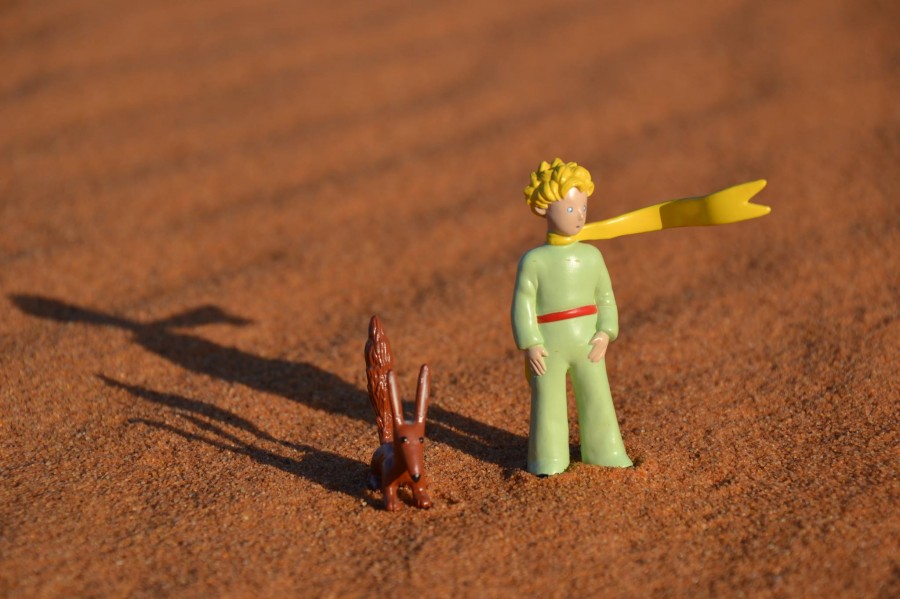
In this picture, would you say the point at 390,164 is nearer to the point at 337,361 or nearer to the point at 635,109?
the point at 635,109

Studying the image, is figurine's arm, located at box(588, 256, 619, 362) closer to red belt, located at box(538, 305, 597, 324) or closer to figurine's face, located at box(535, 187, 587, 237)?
red belt, located at box(538, 305, 597, 324)

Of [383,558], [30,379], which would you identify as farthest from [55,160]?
[383,558]

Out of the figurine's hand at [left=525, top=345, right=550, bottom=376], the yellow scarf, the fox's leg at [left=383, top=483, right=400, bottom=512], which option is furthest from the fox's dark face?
the yellow scarf

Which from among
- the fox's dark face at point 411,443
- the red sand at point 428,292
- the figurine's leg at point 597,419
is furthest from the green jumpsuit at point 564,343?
the fox's dark face at point 411,443

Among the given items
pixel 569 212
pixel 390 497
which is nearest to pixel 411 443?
pixel 390 497

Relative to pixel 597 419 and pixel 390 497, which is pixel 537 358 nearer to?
pixel 597 419

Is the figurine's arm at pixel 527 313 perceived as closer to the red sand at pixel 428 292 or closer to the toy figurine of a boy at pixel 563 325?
the toy figurine of a boy at pixel 563 325

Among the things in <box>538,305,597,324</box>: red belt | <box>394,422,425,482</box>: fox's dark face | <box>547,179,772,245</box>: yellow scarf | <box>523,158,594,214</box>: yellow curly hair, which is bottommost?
<box>394,422,425,482</box>: fox's dark face
